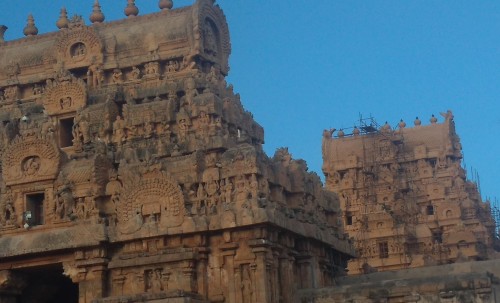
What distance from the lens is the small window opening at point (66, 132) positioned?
116ft

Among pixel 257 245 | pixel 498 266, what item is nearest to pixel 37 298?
pixel 257 245

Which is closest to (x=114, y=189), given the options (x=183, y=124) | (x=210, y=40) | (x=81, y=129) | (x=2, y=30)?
(x=183, y=124)

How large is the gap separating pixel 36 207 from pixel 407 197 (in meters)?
29.6

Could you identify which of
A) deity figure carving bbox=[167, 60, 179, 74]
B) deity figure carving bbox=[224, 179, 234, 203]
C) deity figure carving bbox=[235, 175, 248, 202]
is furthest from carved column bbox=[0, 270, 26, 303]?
deity figure carving bbox=[167, 60, 179, 74]

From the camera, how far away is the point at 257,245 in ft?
93.5

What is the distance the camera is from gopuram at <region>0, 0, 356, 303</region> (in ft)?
95.8

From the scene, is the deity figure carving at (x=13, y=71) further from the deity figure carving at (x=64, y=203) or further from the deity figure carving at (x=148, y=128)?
the deity figure carving at (x=64, y=203)

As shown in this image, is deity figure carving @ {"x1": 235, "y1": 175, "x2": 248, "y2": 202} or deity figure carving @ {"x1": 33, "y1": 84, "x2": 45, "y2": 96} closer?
deity figure carving @ {"x1": 235, "y1": 175, "x2": 248, "y2": 202}

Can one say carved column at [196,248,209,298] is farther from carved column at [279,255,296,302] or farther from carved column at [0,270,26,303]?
carved column at [0,270,26,303]

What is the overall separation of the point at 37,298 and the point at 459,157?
3147 centimetres

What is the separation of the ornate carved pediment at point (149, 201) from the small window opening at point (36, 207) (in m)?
3.42

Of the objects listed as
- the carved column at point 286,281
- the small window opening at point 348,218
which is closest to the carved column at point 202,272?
the carved column at point 286,281

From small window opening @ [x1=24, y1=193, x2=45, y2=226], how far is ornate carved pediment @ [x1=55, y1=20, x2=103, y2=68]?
6973mm

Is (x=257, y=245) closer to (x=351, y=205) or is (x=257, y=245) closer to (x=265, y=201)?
(x=265, y=201)
